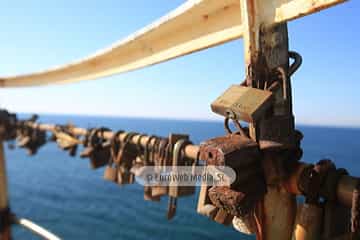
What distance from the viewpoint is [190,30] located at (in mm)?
1147

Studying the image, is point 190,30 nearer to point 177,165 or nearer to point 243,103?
point 243,103

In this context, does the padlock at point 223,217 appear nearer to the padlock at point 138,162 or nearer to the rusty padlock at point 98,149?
the padlock at point 138,162

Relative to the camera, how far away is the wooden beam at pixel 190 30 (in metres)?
0.80

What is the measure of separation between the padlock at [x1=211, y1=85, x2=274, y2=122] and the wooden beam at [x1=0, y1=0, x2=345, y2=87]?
A: 0.73 feet

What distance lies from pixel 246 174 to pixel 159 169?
1.01 m

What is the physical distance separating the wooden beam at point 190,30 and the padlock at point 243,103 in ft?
0.73

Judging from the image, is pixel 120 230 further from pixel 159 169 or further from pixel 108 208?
pixel 159 169

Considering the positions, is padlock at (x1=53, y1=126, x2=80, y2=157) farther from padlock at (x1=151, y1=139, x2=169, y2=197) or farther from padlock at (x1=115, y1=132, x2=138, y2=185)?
padlock at (x1=151, y1=139, x2=169, y2=197)

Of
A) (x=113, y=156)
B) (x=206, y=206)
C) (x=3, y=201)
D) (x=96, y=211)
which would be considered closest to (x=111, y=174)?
(x=113, y=156)

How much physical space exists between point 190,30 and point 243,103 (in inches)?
19.7

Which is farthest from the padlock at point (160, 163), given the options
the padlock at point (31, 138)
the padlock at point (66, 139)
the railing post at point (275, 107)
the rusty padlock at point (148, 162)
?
the padlock at point (31, 138)

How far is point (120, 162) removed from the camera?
7.61ft

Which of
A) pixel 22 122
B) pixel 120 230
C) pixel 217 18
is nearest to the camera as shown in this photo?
pixel 217 18

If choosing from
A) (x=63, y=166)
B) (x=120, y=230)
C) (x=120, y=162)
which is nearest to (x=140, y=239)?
(x=120, y=230)
